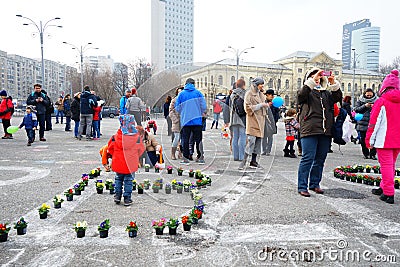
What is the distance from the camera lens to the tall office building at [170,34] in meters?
8.00

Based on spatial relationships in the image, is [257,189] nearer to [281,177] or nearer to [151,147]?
[281,177]

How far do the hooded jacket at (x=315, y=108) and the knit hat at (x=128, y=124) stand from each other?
2.83 meters

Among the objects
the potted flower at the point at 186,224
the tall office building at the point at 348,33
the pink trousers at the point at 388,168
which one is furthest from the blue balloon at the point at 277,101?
the tall office building at the point at 348,33

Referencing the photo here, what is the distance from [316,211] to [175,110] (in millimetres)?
4660

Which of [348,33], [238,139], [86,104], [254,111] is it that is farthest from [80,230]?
[348,33]

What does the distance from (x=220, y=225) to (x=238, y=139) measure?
525cm

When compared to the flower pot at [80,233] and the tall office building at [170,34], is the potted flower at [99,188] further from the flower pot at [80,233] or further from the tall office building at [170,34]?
the tall office building at [170,34]

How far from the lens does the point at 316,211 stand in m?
5.14

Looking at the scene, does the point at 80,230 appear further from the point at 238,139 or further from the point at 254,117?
the point at 238,139

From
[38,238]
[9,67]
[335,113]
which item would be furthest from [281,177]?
[9,67]

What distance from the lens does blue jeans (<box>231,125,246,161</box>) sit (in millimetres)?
9375

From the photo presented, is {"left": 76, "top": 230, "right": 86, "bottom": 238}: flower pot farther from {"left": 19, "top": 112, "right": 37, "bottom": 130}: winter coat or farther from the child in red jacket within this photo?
{"left": 19, "top": 112, "right": 37, "bottom": 130}: winter coat

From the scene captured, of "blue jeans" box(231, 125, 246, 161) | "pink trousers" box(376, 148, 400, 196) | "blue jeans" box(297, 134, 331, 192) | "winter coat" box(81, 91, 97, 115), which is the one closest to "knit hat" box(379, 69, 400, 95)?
"pink trousers" box(376, 148, 400, 196)

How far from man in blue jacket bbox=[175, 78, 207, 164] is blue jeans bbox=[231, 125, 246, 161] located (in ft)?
3.49
